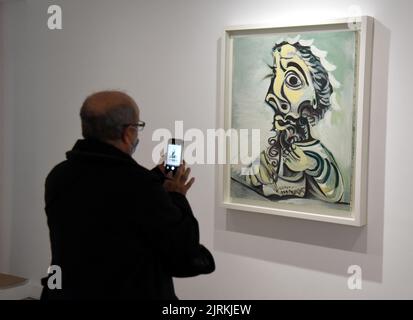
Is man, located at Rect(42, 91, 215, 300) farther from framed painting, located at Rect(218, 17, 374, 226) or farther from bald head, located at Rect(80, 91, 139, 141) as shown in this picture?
framed painting, located at Rect(218, 17, 374, 226)

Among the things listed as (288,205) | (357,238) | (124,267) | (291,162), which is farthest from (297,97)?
(124,267)

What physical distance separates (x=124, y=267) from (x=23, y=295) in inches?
94.1

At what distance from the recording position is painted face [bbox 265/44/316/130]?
103 inches

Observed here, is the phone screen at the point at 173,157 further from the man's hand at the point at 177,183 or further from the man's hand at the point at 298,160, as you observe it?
the man's hand at the point at 298,160

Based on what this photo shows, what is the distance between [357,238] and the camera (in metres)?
2.58

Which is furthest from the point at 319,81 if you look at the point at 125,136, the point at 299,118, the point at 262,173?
the point at 125,136

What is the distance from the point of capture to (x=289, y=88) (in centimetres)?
266

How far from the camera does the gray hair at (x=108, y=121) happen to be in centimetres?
178

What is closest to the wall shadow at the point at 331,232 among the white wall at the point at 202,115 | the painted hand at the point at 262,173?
the white wall at the point at 202,115

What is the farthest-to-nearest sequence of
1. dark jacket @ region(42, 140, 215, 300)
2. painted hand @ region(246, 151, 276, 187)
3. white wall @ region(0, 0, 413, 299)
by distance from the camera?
painted hand @ region(246, 151, 276, 187) → white wall @ region(0, 0, 413, 299) → dark jacket @ region(42, 140, 215, 300)

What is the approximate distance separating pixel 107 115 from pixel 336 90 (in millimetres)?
1181

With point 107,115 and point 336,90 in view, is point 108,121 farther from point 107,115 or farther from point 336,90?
point 336,90

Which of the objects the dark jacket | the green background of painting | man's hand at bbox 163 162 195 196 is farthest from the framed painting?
the dark jacket

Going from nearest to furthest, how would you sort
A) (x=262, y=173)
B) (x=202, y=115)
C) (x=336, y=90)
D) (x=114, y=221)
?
(x=114, y=221) < (x=336, y=90) < (x=262, y=173) < (x=202, y=115)
